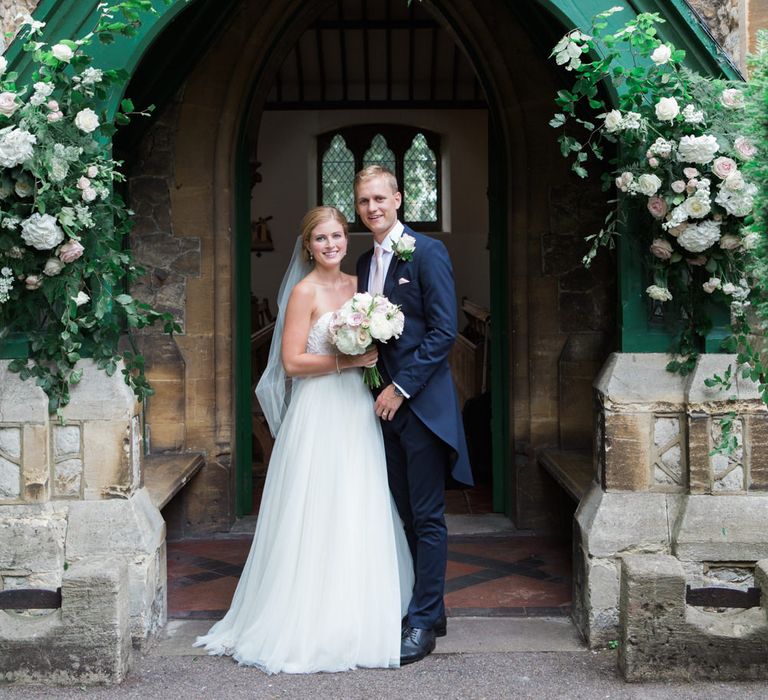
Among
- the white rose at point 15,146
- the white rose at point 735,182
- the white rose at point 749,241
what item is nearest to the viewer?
the white rose at point 749,241

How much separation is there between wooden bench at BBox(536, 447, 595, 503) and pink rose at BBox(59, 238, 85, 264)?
240 centimetres

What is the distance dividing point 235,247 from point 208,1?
4.73 feet

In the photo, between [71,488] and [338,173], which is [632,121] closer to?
[71,488]

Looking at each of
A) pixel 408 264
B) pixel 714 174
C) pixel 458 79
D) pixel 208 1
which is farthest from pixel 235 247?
pixel 458 79

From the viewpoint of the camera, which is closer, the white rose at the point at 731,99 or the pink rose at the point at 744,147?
the pink rose at the point at 744,147

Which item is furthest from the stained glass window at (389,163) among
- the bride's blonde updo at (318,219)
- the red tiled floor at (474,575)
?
the bride's blonde updo at (318,219)

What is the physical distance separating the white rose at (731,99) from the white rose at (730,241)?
48 centimetres

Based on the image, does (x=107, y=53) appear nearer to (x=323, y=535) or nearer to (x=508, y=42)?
(x=323, y=535)

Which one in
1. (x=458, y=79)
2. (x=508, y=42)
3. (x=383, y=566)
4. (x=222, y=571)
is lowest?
(x=222, y=571)

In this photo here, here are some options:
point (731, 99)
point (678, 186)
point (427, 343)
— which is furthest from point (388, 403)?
point (731, 99)

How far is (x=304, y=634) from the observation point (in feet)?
12.5

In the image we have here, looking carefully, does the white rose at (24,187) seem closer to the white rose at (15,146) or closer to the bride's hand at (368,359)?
the white rose at (15,146)

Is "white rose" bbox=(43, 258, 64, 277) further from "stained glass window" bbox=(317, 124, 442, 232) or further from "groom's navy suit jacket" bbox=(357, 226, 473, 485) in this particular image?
"stained glass window" bbox=(317, 124, 442, 232)

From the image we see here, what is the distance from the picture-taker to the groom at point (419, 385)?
151 inches
